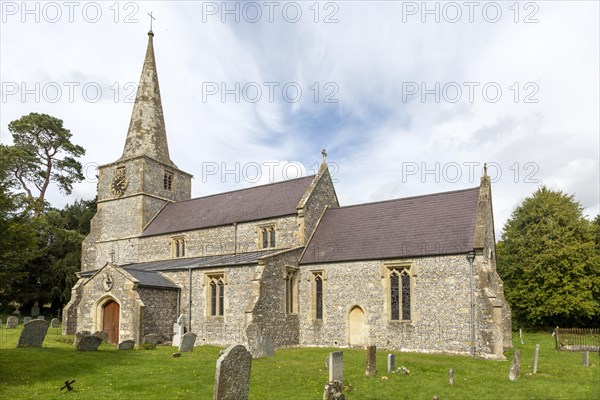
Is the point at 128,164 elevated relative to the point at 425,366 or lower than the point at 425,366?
elevated

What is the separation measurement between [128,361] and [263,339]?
481 cm

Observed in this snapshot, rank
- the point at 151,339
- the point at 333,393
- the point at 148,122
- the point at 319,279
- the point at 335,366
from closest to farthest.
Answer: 1. the point at 333,393
2. the point at 335,366
3. the point at 151,339
4. the point at 319,279
5. the point at 148,122

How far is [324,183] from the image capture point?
2723cm

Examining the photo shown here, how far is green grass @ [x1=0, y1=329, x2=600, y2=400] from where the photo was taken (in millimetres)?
11266

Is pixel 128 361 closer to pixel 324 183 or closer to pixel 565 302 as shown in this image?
pixel 324 183

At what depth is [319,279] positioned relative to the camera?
23.0 meters

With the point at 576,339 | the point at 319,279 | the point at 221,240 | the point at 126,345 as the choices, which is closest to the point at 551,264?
the point at 576,339

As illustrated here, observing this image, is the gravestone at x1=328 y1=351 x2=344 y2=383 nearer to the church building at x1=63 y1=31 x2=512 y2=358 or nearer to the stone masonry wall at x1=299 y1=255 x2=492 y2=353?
the church building at x1=63 y1=31 x2=512 y2=358

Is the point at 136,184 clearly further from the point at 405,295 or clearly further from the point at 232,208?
the point at 405,295

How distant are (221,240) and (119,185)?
11.0 metres

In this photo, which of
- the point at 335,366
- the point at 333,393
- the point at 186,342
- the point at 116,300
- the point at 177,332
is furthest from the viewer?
the point at 116,300

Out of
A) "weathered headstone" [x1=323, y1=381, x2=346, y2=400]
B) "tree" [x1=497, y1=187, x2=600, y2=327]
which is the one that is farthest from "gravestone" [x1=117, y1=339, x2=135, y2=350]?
"tree" [x1=497, y1=187, x2=600, y2=327]

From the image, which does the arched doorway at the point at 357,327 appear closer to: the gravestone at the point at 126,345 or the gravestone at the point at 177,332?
the gravestone at the point at 177,332

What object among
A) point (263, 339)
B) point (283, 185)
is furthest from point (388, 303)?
point (283, 185)
